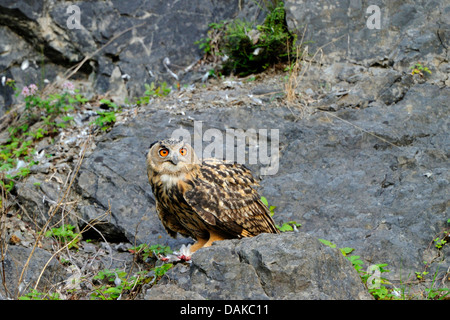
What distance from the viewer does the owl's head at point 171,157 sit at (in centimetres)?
413

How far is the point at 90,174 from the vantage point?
18.4 feet

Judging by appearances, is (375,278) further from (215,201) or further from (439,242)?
(215,201)

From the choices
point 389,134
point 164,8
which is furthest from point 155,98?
point 389,134

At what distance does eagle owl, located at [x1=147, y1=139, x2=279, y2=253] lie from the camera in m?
4.10

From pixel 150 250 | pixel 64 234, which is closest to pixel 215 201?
pixel 150 250

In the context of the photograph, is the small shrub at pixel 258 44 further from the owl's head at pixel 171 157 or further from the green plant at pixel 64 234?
the green plant at pixel 64 234

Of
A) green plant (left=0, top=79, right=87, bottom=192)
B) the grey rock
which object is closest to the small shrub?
green plant (left=0, top=79, right=87, bottom=192)

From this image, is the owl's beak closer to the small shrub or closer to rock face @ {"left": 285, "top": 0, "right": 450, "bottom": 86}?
the small shrub

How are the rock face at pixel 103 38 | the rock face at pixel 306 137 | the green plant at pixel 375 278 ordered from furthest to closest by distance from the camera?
1. the rock face at pixel 103 38
2. the green plant at pixel 375 278
3. the rock face at pixel 306 137

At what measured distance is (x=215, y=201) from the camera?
4121 mm

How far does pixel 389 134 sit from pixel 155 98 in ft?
10.0

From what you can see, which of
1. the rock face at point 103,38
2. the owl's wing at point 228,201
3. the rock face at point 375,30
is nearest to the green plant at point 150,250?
the owl's wing at point 228,201

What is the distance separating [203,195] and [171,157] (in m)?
0.41

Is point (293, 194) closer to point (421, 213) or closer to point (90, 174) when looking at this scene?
point (421, 213)
